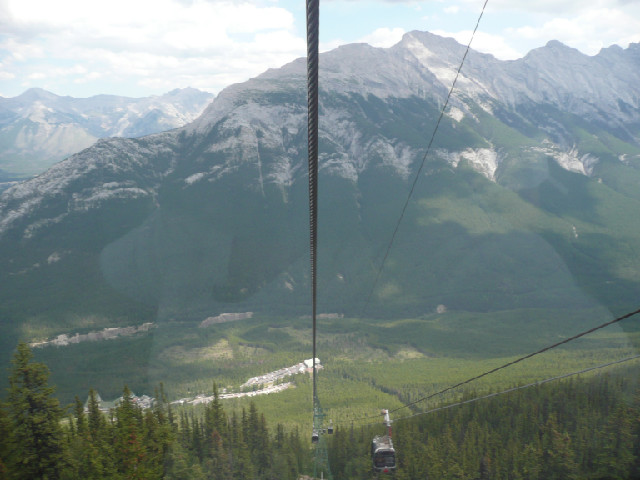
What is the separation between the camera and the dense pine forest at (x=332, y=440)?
88.1 feet

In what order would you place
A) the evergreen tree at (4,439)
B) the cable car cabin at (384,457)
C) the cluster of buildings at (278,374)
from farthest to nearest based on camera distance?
the cluster of buildings at (278,374) < the cable car cabin at (384,457) < the evergreen tree at (4,439)

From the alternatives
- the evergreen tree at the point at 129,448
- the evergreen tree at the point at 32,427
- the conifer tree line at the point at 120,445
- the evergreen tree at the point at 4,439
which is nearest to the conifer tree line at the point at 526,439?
the conifer tree line at the point at 120,445

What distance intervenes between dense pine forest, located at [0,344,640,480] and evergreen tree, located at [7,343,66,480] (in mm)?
50

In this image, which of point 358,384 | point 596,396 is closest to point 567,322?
point 358,384

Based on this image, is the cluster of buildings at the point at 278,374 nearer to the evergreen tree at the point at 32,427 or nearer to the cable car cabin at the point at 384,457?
the cable car cabin at the point at 384,457

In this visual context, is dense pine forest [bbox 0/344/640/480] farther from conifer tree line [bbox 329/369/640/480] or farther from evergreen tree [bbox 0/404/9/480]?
conifer tree line [bbox 329/369/640/480]

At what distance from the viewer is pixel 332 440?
73.5 meters

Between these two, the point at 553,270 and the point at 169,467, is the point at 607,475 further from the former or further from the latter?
the point at 553,270

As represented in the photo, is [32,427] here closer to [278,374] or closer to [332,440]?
[332,440]

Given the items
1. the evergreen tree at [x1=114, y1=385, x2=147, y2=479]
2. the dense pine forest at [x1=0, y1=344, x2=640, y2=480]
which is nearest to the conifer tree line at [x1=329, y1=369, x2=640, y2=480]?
the dense pine forest at [x1=0, y1=344, x2=640, y2=480]

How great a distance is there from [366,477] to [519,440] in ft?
67.1

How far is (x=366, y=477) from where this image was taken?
205ft

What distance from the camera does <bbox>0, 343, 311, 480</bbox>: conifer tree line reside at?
26375mm

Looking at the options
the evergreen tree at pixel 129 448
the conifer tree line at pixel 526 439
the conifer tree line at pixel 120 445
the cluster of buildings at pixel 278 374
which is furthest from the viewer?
the cluster of buildings at pixel 278 374
